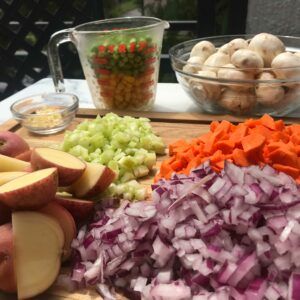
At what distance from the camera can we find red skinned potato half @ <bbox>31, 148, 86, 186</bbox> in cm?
97

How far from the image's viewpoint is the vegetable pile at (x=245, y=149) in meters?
1.06

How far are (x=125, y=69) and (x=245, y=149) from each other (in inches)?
28.9

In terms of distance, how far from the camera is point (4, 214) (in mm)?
883

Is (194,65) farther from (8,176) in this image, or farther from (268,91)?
(8,176)

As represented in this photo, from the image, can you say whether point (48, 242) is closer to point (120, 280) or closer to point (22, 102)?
point (120, 280)

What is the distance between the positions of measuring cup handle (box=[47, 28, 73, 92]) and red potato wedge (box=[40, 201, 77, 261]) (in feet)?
3.31

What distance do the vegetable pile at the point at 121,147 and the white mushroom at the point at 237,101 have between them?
1.07 ft

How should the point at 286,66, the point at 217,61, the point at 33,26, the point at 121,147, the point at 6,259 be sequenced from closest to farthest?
1. the point at 6,259
2. the point at 121,147
3. the point at 286,66
4. the point at 217,61
5. the point at 33,26

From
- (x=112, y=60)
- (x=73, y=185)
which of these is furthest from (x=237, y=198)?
(x=112, y=60)

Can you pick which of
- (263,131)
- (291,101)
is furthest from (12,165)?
(291,101)

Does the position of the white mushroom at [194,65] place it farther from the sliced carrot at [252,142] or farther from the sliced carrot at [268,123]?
the sliced carrot at [252,142]

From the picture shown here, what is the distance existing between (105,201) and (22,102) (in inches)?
32.6

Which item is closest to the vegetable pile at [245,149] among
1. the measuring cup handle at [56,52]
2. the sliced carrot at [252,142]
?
the sliced carrot at [252,142]

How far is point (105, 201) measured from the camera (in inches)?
42.3
